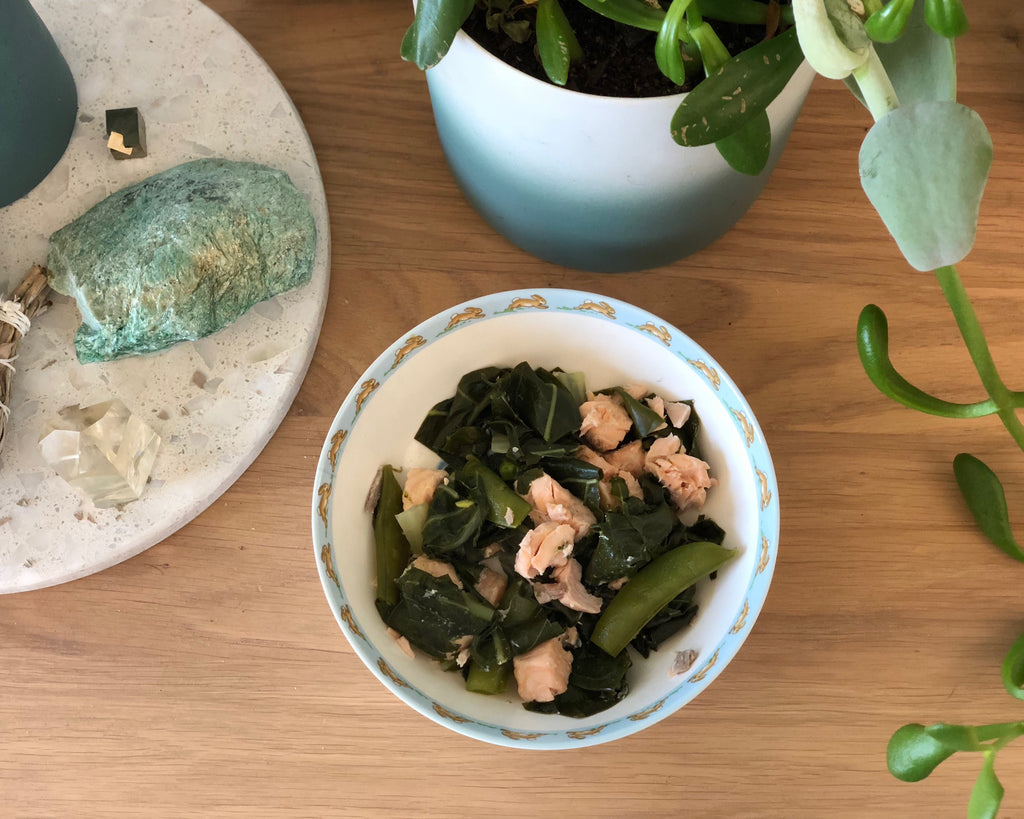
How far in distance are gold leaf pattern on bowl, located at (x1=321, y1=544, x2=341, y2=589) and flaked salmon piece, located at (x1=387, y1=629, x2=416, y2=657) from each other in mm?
46

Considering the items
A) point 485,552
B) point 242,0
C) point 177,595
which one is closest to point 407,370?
point 485,552

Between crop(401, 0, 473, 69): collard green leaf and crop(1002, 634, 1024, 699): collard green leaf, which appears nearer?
crop(401, 0, 473, 69): collard green leaf

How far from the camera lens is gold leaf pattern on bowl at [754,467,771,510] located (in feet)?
1.70

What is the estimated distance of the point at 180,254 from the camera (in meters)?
0.57

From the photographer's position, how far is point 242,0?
676mm

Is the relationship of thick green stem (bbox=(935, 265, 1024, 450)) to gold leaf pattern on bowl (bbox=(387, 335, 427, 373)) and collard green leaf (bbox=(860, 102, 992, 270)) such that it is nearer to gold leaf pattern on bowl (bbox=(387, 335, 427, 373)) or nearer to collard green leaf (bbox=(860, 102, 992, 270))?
collard green leaf (bbox=(860, 102, 992, 270))

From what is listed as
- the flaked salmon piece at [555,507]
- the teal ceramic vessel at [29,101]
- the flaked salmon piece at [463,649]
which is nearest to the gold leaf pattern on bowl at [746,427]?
the flaked salmon piece at [555,507]

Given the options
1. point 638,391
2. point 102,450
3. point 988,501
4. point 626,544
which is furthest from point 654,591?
point 102,450

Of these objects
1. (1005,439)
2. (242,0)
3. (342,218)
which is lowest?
(1005,439)

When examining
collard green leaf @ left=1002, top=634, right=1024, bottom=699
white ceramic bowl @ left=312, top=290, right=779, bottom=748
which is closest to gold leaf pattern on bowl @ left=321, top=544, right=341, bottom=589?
white ceramic bowl @ left=312, top=290, right=779, bottom=748

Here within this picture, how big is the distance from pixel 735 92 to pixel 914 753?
39 centimetres

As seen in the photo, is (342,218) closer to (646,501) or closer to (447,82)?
(447,82)

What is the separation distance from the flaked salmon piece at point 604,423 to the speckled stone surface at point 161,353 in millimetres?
203

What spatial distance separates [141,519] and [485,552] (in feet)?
0.77
